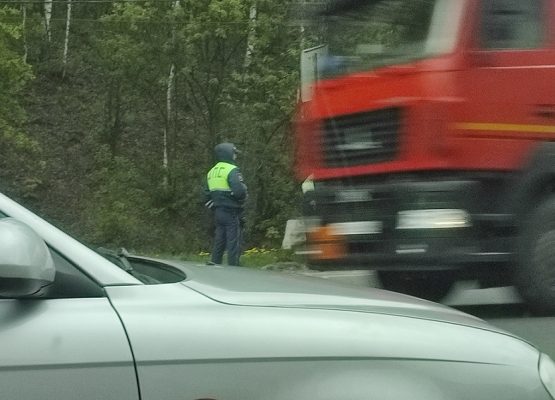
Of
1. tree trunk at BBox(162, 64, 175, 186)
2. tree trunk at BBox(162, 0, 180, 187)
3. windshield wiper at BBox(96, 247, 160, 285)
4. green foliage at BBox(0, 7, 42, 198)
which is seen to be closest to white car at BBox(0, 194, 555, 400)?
windshield wiper at BBox(96, 247, 160, 285)

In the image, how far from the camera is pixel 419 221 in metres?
7.62

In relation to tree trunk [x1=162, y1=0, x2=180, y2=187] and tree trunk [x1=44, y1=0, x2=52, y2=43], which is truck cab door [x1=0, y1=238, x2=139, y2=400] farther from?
tree trunk [x1=44, y1=0, x2=52, y2=43]

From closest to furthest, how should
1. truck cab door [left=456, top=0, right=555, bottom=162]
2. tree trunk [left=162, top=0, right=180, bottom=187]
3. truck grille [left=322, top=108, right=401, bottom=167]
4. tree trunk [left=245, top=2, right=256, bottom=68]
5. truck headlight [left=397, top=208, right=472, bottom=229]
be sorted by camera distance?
truck headlight [left=397, top=208, right=472, bottom=229], truck cab door [left=456, top=0, right=555, bottom=162], truck grille [left=322, top=108, right=401, bottom=167], tree trunk [left=245, top=2, right=256, bottom=68], tree trunk [left=162, top=0, right=180, bottom=187]

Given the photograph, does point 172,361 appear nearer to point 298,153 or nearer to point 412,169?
point 412,169

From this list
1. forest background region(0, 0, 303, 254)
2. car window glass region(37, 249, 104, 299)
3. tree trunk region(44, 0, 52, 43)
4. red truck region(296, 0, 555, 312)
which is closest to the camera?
car window glass region(37, 249, 104, 299)

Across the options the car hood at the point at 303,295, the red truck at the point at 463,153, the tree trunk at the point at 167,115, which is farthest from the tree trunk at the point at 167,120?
the car hood at the point at 303,295

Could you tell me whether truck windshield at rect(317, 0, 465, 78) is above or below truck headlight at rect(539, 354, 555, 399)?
above

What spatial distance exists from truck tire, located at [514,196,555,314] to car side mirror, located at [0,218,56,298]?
5.82m

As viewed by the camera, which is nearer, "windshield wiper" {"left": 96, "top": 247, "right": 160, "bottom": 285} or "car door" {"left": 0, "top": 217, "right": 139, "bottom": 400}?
"car door" {"left": 0, "top": 217, "right": 139, "bottom": 400}

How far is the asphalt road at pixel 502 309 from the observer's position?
6977 millimetres

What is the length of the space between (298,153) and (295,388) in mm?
6935

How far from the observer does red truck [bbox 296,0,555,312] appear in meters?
7.66

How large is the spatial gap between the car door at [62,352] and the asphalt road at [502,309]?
11.1 ft

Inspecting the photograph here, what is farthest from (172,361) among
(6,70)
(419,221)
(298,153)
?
(6,70)
